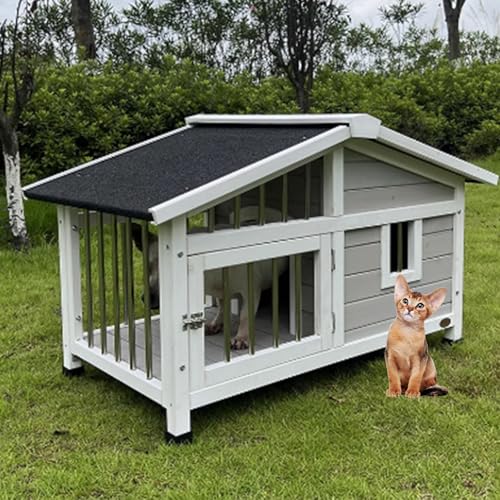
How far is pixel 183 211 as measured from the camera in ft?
8.12

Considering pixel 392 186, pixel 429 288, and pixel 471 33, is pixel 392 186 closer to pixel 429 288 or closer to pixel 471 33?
pixel 429 288

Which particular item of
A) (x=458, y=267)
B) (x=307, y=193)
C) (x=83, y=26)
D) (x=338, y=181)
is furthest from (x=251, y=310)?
(x=83, y=26)

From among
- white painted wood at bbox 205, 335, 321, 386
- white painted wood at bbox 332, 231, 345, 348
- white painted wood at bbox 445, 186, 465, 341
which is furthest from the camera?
white painted wood at bbox 445, 186, 465, 341

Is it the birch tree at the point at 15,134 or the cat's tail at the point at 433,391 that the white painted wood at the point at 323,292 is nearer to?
the cat's tail at the point at 433,391

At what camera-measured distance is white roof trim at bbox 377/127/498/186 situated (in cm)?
323

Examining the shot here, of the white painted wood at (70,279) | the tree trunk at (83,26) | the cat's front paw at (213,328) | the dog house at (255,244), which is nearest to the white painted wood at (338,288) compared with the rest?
the dog house at (255,244)

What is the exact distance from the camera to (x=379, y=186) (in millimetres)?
3357

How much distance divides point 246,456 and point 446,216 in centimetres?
178

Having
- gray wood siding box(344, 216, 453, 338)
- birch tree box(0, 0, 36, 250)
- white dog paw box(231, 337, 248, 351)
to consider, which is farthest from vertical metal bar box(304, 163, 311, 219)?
birch tree box(0, 0, 36, 250)

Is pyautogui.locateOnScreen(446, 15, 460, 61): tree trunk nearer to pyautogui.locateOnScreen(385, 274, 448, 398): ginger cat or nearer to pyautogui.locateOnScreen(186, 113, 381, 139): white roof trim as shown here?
pyautogui.locateOnScreen(186, 113, 381, 139): white roof trim

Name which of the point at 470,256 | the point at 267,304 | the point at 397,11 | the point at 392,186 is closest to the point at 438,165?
the point at 392,186

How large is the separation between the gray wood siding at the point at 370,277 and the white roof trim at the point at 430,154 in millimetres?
271

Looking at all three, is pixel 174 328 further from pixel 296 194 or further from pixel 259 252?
pixel 296 194

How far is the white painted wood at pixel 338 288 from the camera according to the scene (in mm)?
3186
